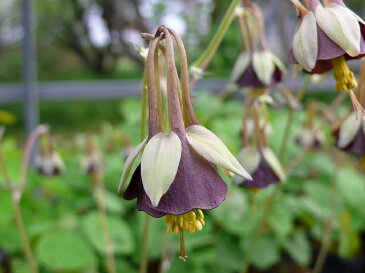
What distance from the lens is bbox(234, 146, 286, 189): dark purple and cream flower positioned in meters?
0.70

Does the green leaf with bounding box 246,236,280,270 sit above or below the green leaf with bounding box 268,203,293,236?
below

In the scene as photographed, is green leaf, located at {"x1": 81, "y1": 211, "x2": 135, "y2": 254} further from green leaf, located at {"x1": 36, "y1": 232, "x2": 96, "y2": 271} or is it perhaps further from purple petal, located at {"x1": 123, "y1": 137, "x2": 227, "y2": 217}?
purple petal, located at {"x1": 123, "y1": 137, "x2": 227, "y2": 217}

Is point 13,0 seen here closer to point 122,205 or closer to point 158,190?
point 122,205

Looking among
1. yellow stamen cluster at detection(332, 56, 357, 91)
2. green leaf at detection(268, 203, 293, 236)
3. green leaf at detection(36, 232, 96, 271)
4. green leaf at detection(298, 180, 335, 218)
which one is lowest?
green leaf at detection(36, 232, 96, 271)

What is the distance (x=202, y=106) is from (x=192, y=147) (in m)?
1.28

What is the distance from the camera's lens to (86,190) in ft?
4.56

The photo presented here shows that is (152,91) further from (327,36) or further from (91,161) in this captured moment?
(91,161)

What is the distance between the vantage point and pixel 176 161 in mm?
386

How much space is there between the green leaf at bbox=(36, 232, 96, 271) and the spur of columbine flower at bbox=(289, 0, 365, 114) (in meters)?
0.78

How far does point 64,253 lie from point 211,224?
1.31 feet

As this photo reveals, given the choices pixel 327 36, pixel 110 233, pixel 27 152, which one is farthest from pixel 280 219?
pixel 327 36

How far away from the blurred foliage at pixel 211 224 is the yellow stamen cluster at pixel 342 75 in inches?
18.8

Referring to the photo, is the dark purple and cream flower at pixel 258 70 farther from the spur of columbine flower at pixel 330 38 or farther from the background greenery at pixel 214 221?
the spur of columbine flower at pixel 330 38

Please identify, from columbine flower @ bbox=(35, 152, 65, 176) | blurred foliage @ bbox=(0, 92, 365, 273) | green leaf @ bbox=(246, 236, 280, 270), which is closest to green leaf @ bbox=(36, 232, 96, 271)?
blurred foliage @ bbox=(0, 92, 365, 273)
